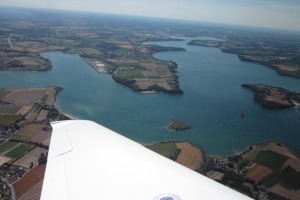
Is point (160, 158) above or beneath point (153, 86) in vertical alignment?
above

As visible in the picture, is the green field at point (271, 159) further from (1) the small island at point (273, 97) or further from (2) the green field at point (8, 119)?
(2) the green field at point (8, 119)

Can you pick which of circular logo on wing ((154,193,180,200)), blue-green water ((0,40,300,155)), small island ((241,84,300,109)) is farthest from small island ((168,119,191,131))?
circular logo on wing ((154,193,180,200))

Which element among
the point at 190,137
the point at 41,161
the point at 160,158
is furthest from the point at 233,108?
the point at 160,158

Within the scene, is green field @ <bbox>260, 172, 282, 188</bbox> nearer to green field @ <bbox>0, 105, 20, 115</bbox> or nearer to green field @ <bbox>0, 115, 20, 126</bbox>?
green field @ <bbox>0, 115, 20, 126</bbox>

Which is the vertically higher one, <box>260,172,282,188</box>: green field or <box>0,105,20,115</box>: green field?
<box>260,172,282,188</box>: green field

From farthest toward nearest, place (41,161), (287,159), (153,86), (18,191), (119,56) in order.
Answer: (119,56), (153,86), (287,159), (41,161), (18,191)

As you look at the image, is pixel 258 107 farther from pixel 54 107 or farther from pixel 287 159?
pixel 54 107
